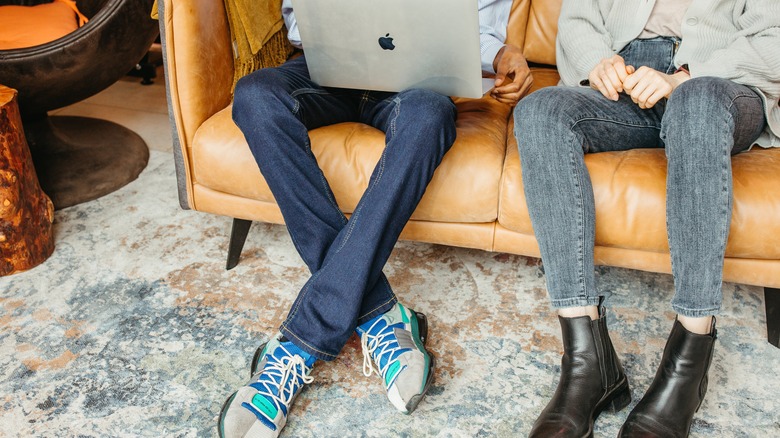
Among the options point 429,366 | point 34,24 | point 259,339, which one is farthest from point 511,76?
point 34,24

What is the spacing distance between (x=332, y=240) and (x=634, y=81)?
2.19 feet

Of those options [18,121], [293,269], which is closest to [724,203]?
[293,269]

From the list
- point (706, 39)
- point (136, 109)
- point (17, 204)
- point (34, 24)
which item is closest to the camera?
point (706, 39)

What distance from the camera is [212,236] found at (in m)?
1.80

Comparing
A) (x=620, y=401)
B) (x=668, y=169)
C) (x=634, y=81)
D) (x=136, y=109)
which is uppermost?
(x=634, y=81)

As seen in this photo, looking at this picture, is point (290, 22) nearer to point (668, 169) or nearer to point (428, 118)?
point (428, 118)

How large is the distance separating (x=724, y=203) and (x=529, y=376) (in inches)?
19.3

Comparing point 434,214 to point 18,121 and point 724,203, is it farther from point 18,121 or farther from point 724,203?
point 18,121

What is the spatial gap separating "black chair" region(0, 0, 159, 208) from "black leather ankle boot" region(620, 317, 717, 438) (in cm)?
167

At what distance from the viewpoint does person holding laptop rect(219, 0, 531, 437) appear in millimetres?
1186

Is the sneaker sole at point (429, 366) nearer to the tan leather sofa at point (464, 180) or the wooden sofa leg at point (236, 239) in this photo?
the tan leather sofa at point (464, 180)

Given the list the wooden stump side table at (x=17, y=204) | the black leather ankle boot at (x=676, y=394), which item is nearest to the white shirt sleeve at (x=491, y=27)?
the black leather ankle boot at (x=676, y=394)

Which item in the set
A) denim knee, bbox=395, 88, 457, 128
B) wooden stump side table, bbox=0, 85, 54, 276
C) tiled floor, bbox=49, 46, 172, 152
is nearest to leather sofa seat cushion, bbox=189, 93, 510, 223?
denim knee, bbox=395, 88, 457, 128

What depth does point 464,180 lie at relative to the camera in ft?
4.51
